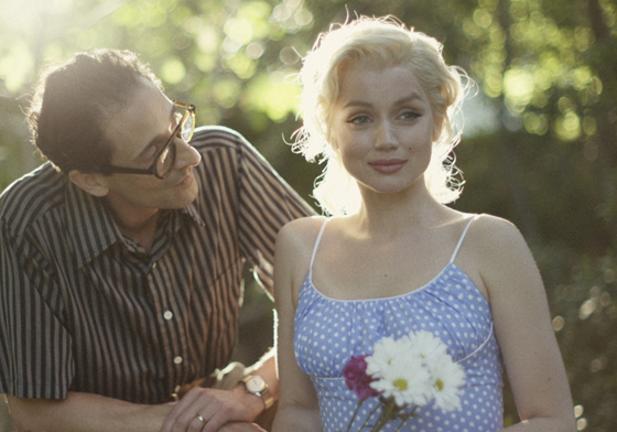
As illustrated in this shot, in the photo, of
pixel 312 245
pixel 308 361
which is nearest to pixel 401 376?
pixel 308 361

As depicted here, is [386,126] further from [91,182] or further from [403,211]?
[91,182]

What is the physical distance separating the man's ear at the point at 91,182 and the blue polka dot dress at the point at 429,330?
33.9 inches

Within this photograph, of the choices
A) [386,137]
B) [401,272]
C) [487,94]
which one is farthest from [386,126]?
[487,94]

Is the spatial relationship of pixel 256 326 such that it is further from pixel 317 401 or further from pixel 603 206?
pixel 317 401

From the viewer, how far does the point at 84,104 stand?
3.34 metres

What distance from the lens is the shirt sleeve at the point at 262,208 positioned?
357 cm

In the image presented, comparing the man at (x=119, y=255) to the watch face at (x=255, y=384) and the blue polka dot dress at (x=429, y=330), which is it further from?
the blue polka dot dress at (x=429, y=330)

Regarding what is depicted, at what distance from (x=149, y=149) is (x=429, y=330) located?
106 centimetres

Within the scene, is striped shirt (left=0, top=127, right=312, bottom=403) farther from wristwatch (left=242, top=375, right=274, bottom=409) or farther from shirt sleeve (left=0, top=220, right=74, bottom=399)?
wristwatch (left=242, top=375, right=274, bottom=409)

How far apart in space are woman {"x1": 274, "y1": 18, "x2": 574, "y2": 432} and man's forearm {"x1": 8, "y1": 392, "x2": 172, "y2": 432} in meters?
0.45

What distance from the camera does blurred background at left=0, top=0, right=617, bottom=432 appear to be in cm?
495

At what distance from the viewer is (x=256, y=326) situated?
7.03m

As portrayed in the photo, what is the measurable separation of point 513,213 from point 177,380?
3.78 metres

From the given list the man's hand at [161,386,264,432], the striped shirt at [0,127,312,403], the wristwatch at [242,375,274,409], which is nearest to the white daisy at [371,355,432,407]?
the man's hand at [161,386,264,432]
